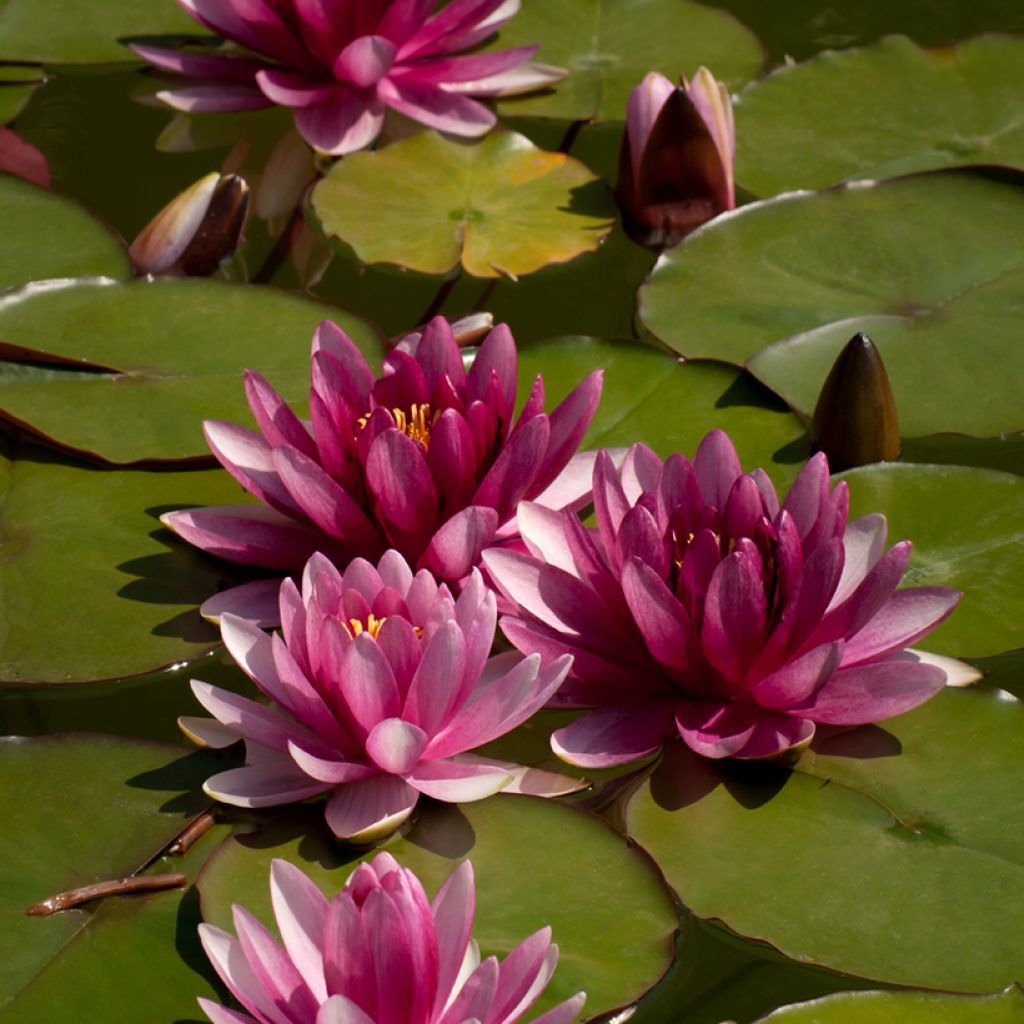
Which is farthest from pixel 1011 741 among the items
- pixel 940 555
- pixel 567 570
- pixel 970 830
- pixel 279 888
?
pixel 279 888

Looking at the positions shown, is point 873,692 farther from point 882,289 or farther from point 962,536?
point 882,289

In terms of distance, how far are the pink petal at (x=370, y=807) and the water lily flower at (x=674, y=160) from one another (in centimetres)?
163

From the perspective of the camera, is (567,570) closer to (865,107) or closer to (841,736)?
(841,736)

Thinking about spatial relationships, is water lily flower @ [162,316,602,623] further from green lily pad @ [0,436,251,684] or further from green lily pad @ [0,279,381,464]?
green lily pad @ [0,279,381,464]

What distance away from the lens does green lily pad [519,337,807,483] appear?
2.31 m

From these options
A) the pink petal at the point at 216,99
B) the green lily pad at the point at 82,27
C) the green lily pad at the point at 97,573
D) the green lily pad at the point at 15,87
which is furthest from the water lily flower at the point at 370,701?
the green lily pad at the point at 82,27

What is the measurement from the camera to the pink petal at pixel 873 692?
173 centimetres

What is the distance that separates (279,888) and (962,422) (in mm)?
1489

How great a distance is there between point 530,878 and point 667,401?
1018 millimetres

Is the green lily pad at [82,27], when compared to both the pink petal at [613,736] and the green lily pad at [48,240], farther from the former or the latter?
the pink petal at [613,736]

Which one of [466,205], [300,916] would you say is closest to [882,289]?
[466,205]

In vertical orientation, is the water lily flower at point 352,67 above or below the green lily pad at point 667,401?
above

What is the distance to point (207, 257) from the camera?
2.78 meters

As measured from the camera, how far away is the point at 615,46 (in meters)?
3.59
